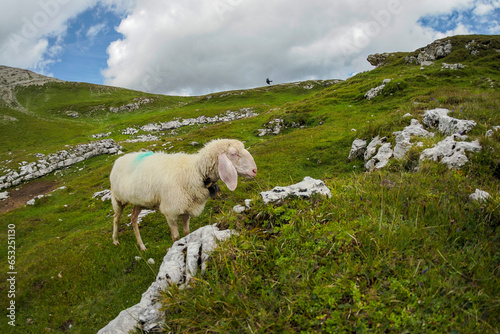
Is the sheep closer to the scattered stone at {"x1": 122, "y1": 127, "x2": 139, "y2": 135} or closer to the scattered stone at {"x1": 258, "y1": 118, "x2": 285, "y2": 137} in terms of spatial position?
the scattered stone at {"x1": 258, "y1": 118, "x2": 285, "y2": 137}

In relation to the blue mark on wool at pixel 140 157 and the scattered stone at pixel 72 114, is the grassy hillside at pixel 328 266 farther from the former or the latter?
the scattered stone at pixel 72 114

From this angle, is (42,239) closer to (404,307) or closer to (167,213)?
(167,213)

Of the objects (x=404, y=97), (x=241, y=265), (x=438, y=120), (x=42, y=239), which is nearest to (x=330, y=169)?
(x=438, y=120)

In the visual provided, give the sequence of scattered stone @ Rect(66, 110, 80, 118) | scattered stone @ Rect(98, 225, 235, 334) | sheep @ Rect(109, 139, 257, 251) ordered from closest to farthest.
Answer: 1. scattered stone @ Rect(98, 225, 235, 334)
2. sheep @ Rect(109, 139, 257, 251)
3. scattered stone @ Rect(66, 110, 80, 118)

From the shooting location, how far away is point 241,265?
319 centimetres

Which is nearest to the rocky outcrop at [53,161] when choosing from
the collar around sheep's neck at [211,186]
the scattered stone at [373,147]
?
the collar around sheep's neck at [211,186]

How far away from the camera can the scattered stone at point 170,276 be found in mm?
3152

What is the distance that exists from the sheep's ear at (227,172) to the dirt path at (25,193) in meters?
21.5

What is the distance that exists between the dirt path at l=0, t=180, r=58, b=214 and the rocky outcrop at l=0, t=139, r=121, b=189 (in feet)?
4.96

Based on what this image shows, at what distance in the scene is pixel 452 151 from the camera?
21.7ft

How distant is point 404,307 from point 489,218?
7.67 feet

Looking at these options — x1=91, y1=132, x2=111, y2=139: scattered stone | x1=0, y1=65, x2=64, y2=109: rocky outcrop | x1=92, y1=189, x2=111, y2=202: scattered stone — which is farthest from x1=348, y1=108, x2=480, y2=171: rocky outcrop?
x1=0, y1=65, x2=64, y2=109: rocky outcrop

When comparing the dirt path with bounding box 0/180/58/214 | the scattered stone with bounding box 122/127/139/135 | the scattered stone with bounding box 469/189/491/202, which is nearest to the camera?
the scattered stone with bounding box 469/189/491/202

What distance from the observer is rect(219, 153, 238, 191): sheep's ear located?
214 inches
